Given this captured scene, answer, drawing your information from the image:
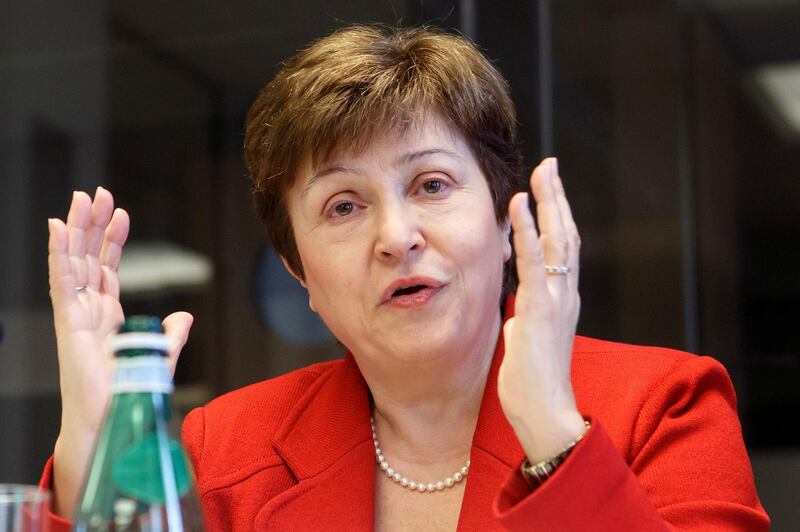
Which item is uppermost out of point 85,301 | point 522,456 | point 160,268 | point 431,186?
point 431,186

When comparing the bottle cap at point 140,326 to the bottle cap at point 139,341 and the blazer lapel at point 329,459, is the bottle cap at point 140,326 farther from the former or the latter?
the blazer lapel at point 329,459

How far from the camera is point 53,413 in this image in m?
2.90

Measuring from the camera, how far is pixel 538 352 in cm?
112

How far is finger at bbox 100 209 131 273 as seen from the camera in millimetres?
1433

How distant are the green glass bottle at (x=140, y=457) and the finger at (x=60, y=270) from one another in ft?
1.59

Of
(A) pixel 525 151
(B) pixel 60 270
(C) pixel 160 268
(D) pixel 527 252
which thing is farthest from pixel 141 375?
(C) pixel 160 268

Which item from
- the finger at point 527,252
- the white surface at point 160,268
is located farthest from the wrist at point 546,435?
the white surface at point 160,268

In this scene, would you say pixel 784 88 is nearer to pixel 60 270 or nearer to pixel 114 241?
pixel 114 241

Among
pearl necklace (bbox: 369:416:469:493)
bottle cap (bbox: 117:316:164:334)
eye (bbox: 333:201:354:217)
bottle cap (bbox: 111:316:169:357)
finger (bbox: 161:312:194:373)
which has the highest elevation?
eye (bbox: 333:201:354:217)

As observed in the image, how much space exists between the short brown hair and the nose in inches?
4.9

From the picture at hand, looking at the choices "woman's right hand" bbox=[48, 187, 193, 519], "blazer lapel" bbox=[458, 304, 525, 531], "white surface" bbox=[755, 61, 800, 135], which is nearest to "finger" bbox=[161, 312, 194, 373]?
"woman's right hand" bbox=[48, 187, 193, 519]

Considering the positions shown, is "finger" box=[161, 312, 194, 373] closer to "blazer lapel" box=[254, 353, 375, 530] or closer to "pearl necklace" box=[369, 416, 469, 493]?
"blazer lapel" box=[254, 353, 375, 530]

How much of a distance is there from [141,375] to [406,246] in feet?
2.34

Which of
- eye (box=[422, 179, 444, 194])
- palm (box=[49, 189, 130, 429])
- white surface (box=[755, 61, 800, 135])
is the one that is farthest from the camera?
white surface (box=[755, 61, 800, 135])
